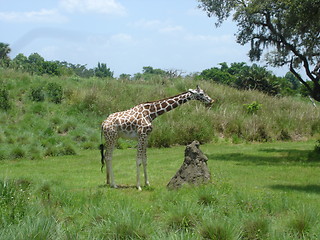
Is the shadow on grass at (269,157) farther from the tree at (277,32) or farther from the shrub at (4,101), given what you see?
the shrub at (4,101)

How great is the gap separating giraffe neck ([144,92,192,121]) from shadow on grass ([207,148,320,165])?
15.4 feet

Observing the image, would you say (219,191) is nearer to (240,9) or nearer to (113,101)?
(240,9)

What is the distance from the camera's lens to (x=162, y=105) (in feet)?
43.4

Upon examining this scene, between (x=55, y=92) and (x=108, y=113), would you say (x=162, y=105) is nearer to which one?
(x=108, y=113)

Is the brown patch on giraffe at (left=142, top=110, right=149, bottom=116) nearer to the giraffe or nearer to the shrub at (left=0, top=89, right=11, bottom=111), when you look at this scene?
the giraffe

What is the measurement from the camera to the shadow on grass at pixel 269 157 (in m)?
17.1

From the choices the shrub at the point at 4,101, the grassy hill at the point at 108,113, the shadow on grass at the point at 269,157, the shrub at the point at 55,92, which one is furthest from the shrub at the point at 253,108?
the shrub at the point at 4,101

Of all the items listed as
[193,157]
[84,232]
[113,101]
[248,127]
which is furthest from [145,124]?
[113,101]

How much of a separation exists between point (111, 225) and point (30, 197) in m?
2.69

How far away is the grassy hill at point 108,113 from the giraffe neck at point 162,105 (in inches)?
318

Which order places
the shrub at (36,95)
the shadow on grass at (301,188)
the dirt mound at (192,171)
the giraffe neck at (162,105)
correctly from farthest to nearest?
the shrub at (36,95)
the giraffe neck at (162,105)
the shadow on grass at (301,188)
the dirt mound at (192,171)

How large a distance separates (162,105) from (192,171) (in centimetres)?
248

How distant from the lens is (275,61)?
2489cm

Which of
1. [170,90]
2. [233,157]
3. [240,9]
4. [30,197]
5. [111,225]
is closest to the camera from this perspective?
[111,225]
